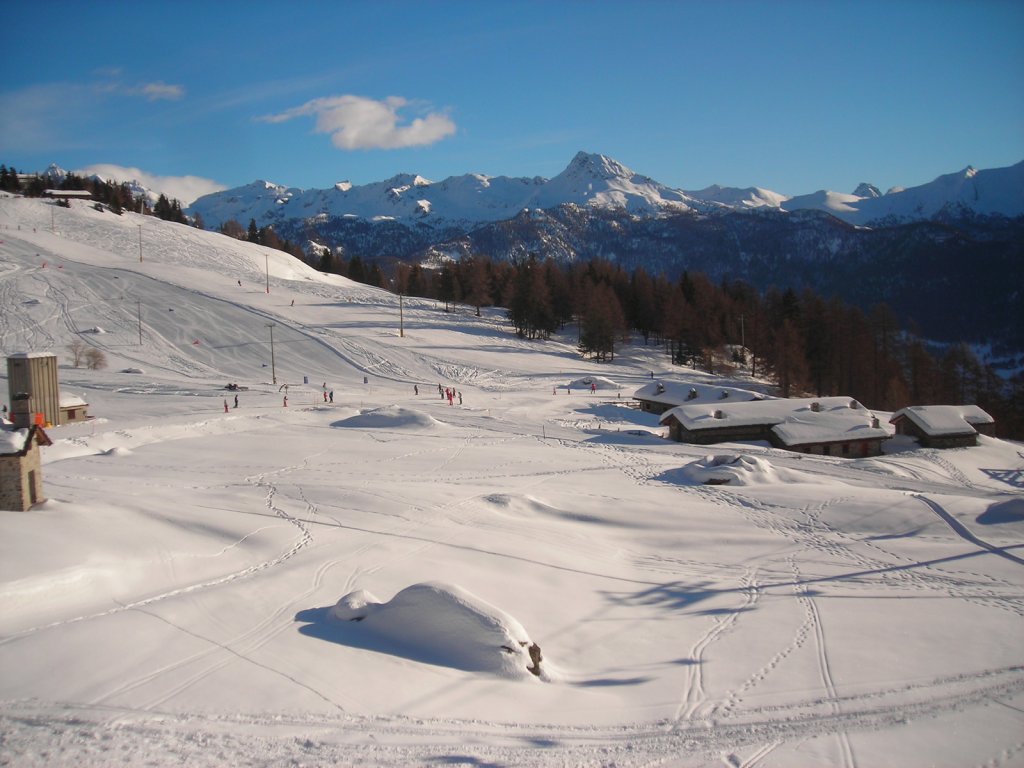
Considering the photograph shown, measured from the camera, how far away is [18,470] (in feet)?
53.0

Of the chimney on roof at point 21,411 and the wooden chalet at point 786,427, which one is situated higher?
the chimney on roof at point 21,411

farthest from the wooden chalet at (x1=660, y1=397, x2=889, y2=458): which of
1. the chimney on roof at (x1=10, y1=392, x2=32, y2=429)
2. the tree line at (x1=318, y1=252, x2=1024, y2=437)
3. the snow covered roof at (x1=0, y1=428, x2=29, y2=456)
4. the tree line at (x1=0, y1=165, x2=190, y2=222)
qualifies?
the tree line at (x1=0, y1=165, x2=190, y2=222)

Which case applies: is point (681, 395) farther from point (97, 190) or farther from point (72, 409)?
point (97, 190)

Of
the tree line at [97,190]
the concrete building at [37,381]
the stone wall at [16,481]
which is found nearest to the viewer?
the stone wall at [16,481]

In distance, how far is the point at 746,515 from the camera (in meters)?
23.0

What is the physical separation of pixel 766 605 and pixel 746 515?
7.46 m

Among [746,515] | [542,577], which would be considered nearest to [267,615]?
[542,577]

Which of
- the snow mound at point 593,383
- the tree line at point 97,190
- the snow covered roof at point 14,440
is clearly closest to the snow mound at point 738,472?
the snow covered roof at point 14,440

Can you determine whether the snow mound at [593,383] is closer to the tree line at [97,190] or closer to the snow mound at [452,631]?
the snow mound at [452,631]

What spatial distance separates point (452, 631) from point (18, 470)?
12.0m

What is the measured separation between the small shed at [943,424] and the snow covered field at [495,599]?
57.9 inches

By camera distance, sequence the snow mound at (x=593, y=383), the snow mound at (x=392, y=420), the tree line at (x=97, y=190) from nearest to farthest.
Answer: the snow mound at (x=392, y=420) → the snow mound at (x=593, y=383) → the tree line at (x=97, y=190)

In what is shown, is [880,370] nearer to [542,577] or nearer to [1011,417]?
[1011,417]

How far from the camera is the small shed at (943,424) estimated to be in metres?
39.4
